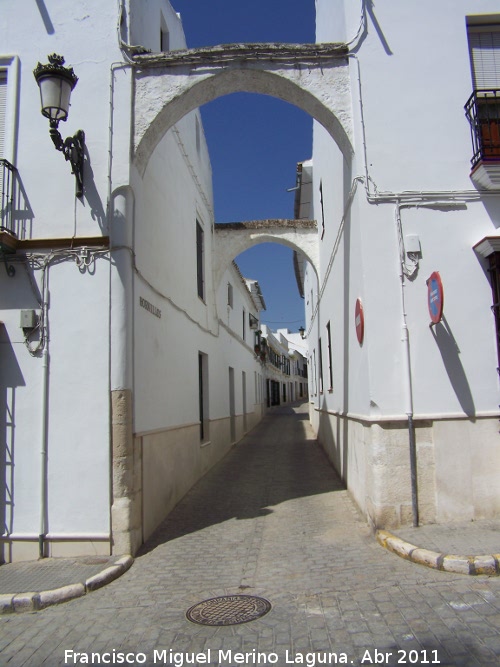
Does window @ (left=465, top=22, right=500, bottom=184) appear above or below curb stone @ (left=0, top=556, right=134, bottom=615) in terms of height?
above

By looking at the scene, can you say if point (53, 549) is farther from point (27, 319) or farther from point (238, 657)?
point (238, 657)

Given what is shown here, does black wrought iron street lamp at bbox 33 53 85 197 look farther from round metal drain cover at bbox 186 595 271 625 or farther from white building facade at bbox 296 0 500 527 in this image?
round metal drain cover at bbox 186 595 271 625

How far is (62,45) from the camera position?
6469mm

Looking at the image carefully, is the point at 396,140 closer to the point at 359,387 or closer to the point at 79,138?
the point at 359,387

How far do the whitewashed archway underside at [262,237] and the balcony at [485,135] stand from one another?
288 inches

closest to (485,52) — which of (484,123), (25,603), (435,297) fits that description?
(484,123)

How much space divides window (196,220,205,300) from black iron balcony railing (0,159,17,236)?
5.43 meters

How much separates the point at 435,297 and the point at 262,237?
353 inches

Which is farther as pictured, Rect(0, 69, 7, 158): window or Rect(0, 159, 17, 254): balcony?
Rect(0, 69, 7, 158): window

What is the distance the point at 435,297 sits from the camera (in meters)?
5.45

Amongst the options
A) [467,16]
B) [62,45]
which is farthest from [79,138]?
[467,16]

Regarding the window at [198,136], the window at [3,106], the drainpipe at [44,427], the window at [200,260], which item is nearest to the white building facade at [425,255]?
the drainpipe at [44,427]

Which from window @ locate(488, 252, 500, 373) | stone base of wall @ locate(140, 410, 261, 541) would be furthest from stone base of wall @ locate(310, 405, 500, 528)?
stone base of wall @ locate(140, 410, 261, 541)

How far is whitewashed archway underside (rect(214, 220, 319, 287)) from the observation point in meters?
13.6
